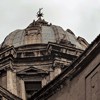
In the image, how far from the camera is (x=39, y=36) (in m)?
50.4

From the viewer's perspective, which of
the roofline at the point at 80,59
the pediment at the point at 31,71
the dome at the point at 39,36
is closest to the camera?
the roofline at the point at 80,59

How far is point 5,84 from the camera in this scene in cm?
4478

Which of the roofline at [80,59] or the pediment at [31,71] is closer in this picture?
the roofline at [80,59]

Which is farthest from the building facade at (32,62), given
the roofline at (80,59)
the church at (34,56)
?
the roofline at (80,59)

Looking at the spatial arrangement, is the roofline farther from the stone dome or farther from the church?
the stone dome

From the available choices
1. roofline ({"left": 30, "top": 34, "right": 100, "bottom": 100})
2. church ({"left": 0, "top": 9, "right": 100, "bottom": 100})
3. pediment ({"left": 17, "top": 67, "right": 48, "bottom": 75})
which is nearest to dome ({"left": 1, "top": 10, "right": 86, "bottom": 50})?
church ({"left": 0, "top": 9, "right": 100, "bottom": 100})

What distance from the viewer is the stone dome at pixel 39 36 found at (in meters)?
49.7

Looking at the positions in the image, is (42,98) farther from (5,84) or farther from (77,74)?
(5,84)

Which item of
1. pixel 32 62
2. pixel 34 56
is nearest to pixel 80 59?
pixel 32 62

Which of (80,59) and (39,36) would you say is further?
(39,36)

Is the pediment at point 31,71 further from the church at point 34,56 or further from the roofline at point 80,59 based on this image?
the roofline at point 80,59

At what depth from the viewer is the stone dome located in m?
49.7

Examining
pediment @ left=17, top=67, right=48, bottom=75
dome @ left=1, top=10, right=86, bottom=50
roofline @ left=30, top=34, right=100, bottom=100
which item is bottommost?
roofline @ left=30, top=34, right=100, bottom=100

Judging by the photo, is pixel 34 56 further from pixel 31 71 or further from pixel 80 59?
pixel 80 59
